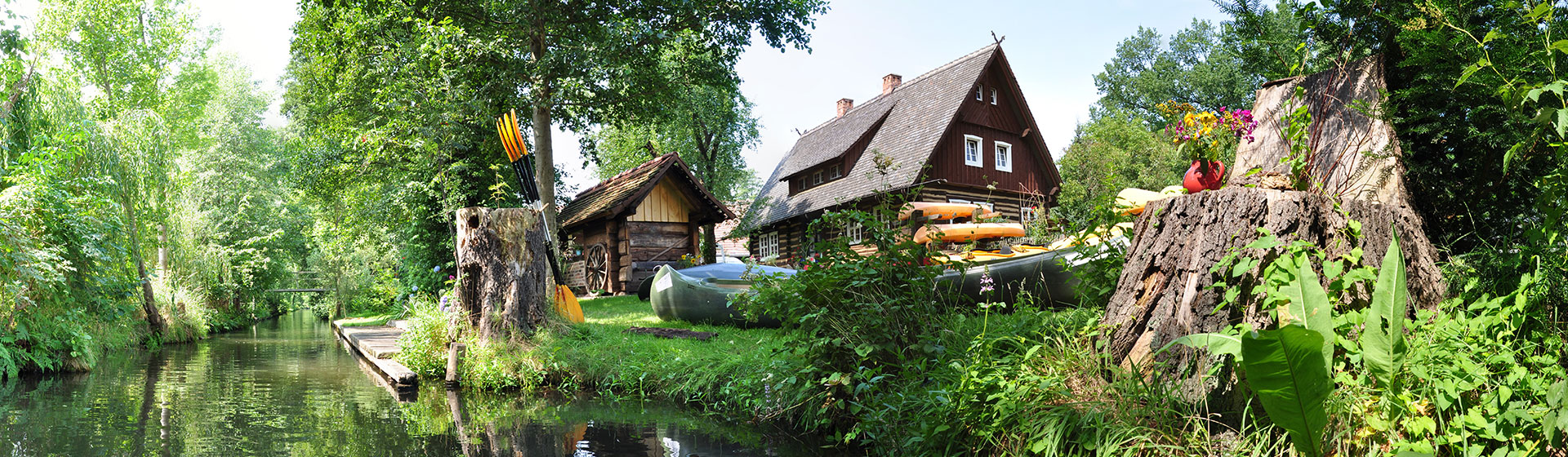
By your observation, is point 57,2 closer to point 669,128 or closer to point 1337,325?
point 669,128

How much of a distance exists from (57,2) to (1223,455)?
2614 cm

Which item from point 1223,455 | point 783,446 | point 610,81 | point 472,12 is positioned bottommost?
point 783,446

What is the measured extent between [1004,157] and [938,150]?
3.28 m

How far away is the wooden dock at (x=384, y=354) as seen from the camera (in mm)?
7125

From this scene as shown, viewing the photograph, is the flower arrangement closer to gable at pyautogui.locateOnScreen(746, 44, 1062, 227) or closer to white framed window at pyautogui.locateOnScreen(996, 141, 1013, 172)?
gable at pyautogui.locateOnScreen(746, 44, 1062, 227)

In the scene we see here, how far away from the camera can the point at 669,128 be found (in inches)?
1134

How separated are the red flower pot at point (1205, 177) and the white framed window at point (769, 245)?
21.0 metres

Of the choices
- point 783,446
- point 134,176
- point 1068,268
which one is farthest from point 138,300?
point 1068,268

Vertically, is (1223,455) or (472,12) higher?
(472,12)

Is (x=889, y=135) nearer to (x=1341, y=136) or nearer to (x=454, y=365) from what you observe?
(x=454, y=365)

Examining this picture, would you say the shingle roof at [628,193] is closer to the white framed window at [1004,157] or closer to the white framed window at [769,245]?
the white framed window at [769,245]

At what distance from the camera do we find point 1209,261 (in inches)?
111

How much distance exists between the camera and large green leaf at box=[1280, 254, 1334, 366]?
2.33 m

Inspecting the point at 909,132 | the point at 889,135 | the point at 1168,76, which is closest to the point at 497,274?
the point at 909,132
